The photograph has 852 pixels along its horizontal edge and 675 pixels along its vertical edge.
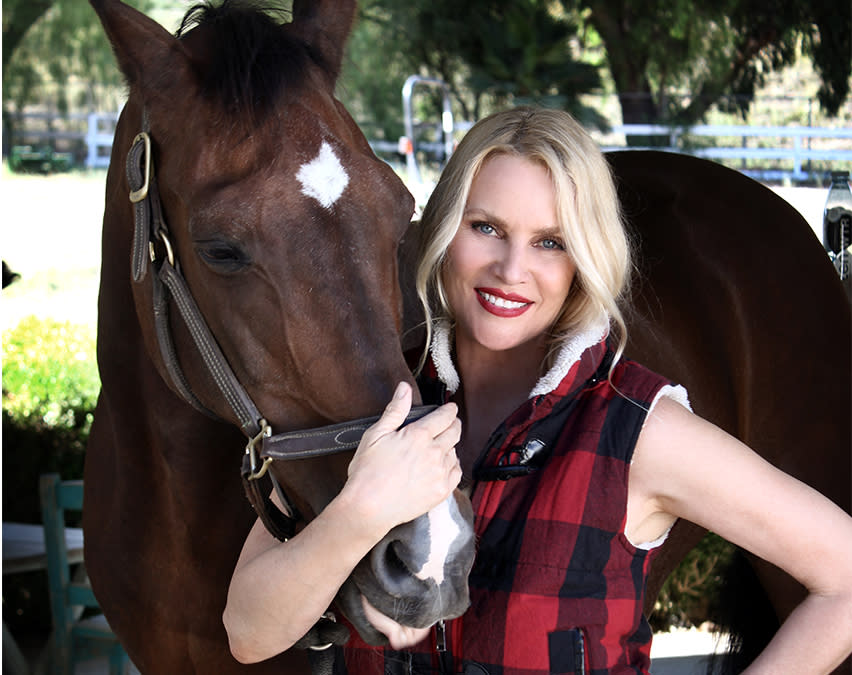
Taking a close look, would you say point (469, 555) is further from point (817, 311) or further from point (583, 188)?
point (817, 311)

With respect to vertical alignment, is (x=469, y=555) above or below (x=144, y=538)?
above

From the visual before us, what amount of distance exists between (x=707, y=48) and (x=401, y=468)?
1009cm

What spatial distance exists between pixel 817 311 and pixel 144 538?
2049 mm

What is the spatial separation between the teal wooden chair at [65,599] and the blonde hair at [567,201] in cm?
197

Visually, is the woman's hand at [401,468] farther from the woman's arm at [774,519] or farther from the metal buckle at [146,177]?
the metal buckle at [146,177]

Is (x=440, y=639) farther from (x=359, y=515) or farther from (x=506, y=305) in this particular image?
(x=506, y=305)

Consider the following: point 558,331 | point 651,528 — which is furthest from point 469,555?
point 558,331

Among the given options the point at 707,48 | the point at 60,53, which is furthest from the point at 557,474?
the point at 60,53

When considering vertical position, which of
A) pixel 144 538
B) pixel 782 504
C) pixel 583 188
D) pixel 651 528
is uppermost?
pixel 583 188

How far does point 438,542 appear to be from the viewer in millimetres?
1156

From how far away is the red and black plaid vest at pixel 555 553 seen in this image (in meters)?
1.28

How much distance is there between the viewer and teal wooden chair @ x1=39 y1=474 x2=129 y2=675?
307 centimetres

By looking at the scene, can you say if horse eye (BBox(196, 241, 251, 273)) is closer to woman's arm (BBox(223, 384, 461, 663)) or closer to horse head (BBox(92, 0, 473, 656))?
horse head (BBox(92, 0, 473, 656))

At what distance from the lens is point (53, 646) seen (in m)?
3.27
